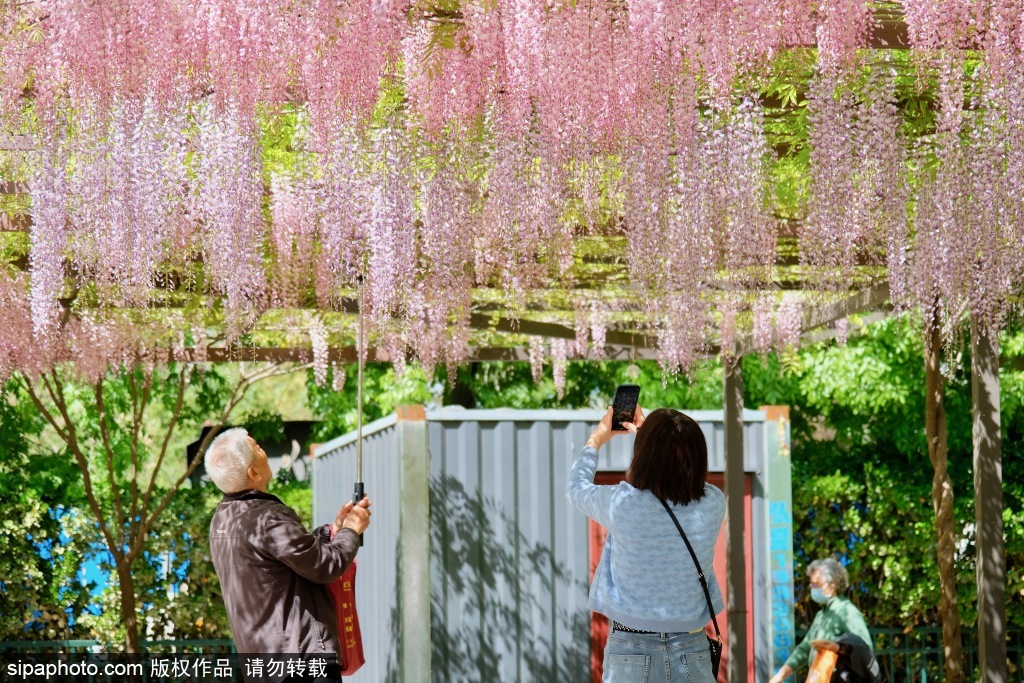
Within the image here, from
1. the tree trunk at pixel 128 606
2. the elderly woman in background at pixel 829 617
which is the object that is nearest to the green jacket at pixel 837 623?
the elderly woman in background at pixel 829 617

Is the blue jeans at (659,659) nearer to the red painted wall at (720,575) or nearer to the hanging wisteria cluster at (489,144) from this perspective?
the hanging wisteria cluster at (489,144)

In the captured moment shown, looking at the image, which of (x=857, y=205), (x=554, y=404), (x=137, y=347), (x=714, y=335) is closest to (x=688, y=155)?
(x=857, y=205)

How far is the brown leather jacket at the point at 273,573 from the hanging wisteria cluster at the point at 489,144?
4.09ft

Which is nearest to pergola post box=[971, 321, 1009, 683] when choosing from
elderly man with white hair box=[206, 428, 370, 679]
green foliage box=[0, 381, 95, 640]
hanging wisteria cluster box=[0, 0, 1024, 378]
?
hanging wisteria cluster box=[0, 0, 1024, 378]

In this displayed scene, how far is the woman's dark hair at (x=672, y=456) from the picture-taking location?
2.69 metres

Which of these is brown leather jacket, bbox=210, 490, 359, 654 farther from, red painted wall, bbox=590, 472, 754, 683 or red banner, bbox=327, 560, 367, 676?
red painted wall, bbox=590, 472, 754, 683

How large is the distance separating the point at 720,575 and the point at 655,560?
3424mm

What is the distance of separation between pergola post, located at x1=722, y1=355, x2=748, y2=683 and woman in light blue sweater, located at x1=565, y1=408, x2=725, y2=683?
118 inches

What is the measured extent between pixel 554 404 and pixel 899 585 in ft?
12.7

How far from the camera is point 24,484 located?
27.8ft

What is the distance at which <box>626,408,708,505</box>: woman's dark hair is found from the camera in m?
2.69

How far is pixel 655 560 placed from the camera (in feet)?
8.86

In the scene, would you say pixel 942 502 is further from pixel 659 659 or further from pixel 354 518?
pixel 354 518

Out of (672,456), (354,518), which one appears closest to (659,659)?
(672,456)
